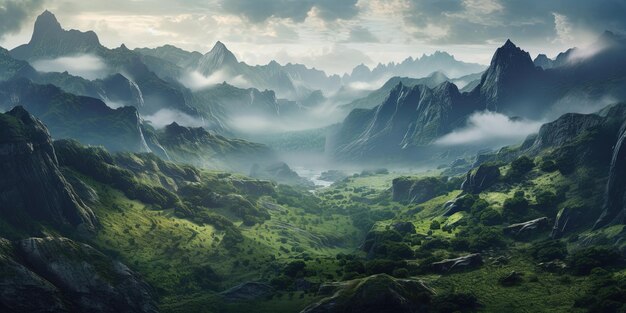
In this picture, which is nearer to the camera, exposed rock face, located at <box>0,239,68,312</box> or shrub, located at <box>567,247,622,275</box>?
exposed rock face, located at <box>0,239,68,312</box>

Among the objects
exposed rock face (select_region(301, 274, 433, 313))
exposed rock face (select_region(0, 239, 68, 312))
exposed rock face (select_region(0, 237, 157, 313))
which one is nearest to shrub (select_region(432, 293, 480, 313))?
exposed rock face (select_region(301, 274, 433, 313))

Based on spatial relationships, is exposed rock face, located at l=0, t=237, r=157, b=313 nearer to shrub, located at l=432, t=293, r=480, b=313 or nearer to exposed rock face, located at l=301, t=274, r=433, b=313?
exposed rock face, located at l=301, t=274, r=433, b=313

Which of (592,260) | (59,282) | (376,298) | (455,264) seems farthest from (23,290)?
(592,260)

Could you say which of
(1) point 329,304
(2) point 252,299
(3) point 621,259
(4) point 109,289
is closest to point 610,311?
(3) point 621,259

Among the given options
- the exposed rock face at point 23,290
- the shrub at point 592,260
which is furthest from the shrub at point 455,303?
the exposed rock face at point 23,290

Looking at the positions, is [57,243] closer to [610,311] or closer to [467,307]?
[467,307]

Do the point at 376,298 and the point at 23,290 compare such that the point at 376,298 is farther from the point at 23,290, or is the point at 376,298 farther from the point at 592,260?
the point at 23,290
